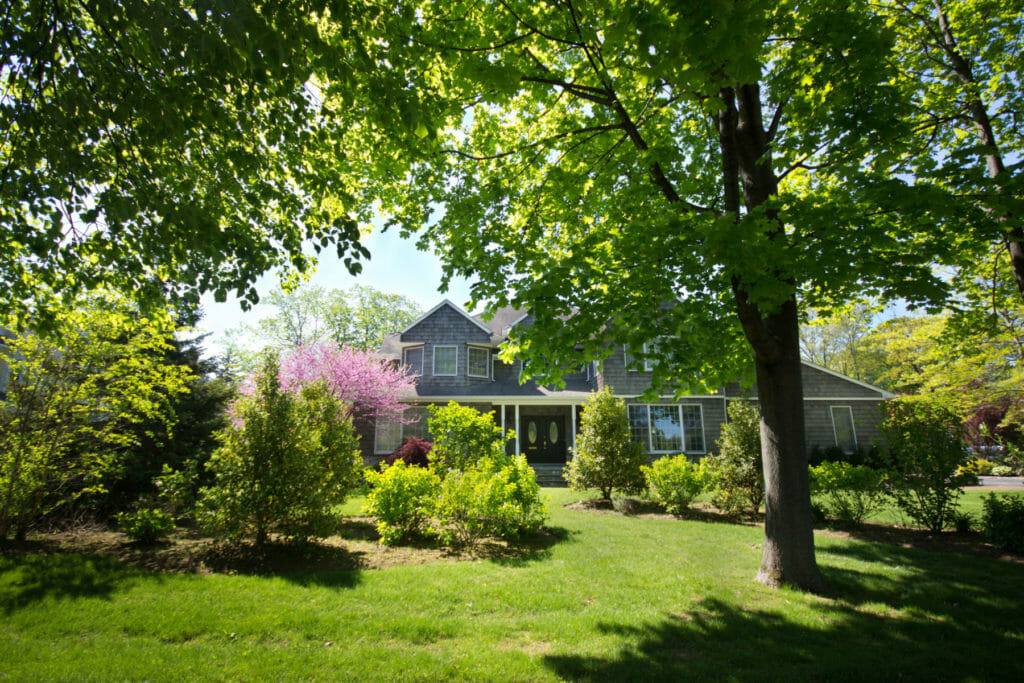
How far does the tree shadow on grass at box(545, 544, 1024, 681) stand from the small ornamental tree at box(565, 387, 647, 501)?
6185 millimetres

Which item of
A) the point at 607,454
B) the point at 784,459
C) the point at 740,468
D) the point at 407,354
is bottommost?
the point at 740,468

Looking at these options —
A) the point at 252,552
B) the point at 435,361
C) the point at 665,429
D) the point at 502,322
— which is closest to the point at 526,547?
the point at 252,552

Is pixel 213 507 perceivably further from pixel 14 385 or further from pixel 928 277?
pixel 928 277

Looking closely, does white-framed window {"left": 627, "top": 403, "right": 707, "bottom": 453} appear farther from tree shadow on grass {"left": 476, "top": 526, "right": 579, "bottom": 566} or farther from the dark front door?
tree shadow on grass {"left": 476, "top": 526, "right": 579, "bottom": 566}

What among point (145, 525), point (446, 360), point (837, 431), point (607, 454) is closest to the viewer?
point (145, 525)

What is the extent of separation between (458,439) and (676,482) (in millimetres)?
5537

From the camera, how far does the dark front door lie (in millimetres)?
21188

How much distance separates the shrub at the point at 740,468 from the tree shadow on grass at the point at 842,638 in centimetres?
429

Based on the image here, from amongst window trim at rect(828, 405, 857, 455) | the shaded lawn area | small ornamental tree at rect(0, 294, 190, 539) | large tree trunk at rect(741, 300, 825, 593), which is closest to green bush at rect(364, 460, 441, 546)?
the shaded lawn area

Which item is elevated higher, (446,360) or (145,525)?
(446,360)

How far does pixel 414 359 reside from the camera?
2262cm

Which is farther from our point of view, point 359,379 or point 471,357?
point 471,357

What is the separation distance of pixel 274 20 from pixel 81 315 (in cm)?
706

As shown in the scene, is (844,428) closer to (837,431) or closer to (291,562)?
(837,431)
